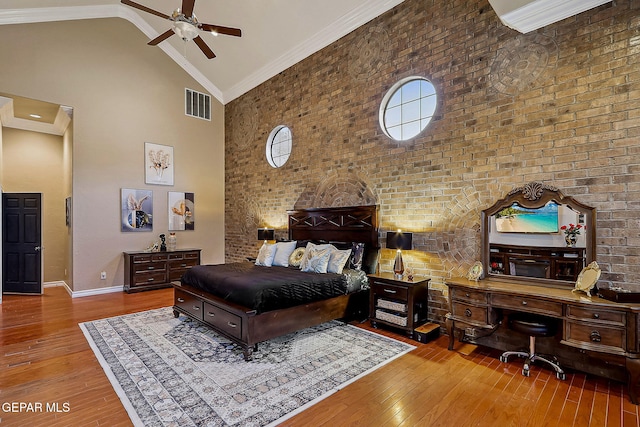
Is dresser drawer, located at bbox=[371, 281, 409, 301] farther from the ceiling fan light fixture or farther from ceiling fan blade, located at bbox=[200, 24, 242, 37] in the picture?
the ceiling fan light fixture

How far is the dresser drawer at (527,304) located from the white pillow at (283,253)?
301 cm

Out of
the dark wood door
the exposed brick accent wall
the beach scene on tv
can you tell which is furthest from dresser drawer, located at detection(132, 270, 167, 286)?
the beach scene on tv

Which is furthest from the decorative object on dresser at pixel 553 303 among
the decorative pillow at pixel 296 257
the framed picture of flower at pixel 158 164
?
the framed picture of flower at pixel 158 164

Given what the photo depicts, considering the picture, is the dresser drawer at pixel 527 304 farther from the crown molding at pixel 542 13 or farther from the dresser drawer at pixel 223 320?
the crown molding at pixel 542 13

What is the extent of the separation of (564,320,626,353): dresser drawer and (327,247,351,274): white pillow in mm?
2576

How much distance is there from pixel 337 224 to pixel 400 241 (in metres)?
1.49

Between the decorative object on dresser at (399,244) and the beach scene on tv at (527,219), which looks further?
the decorative object on dresser at (399,244)

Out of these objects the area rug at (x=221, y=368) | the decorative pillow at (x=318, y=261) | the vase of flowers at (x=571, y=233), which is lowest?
the area rug at (x=221, y=368)

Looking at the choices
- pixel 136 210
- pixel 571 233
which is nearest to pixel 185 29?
pixel 136 210

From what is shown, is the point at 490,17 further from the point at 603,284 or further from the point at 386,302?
the point at 386,302

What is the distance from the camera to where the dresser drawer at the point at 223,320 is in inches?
132

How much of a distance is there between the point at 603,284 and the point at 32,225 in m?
9.47

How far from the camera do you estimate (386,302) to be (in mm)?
4074

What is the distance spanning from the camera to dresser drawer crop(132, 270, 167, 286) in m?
6.37
